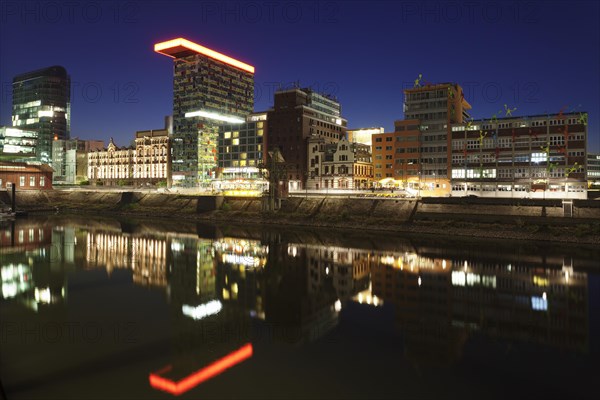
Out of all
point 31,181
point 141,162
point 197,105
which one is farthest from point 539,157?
point 141,162

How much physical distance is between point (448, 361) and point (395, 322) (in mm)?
6242

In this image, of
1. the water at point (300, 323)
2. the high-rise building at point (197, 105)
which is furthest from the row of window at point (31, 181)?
the water at point (300, 323)

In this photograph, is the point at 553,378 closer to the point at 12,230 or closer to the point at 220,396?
the point at 220,396

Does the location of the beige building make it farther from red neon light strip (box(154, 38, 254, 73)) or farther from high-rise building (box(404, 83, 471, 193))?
high-rise building (box(404, 83, 471, 193))

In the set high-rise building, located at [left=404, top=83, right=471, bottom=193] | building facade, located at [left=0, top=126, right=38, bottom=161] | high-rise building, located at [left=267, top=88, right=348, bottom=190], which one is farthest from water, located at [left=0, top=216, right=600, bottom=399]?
building facade, located at [left=0, top=126, right=38, bottom=161]

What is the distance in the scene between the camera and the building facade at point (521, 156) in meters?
88.8

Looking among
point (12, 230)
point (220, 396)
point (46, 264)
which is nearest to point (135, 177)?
point (12, 230)

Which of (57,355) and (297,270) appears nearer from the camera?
(57,355)

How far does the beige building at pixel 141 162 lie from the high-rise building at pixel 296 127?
190 ft

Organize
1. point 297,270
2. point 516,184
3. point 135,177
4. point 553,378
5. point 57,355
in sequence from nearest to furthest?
point 553,378
point 57,355
point 297,270
point 516,184
point 135,177

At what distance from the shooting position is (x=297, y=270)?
42.2 m

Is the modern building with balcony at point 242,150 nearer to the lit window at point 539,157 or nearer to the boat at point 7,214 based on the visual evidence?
the boat at point 7,214

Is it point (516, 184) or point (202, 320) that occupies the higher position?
point (516, 184)

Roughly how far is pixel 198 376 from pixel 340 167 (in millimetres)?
94336
